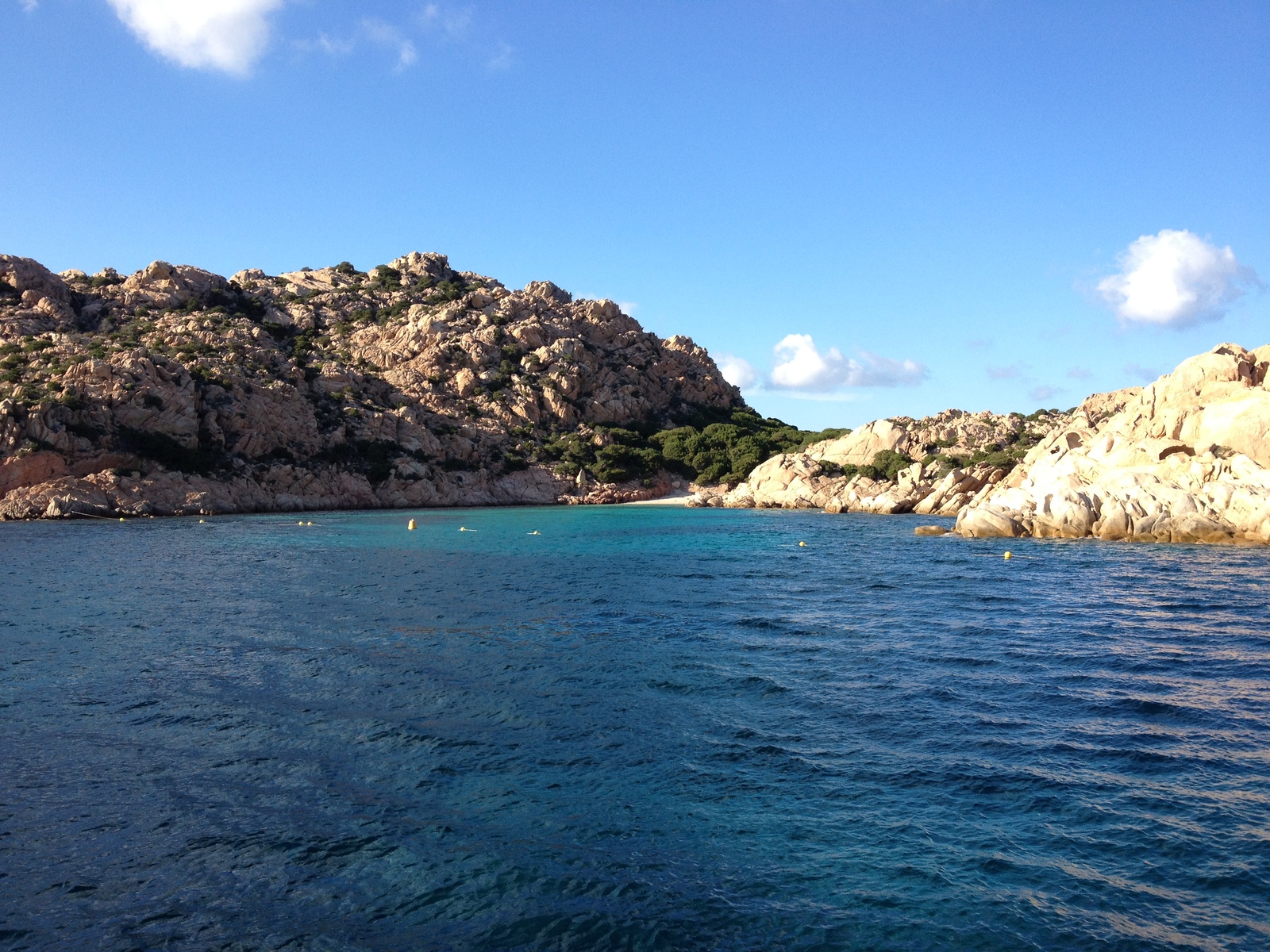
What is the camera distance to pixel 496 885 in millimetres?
7352

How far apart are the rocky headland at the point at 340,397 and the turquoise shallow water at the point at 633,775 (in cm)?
5097

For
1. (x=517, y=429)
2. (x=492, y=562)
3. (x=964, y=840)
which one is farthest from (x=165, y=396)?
(x=964, y=840)

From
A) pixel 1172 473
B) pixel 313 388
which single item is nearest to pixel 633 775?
pixel 1172 473

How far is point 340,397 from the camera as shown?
92.9m

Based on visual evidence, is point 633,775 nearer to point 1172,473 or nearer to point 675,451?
point 1172,473

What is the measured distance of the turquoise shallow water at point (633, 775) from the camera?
22.6 feet

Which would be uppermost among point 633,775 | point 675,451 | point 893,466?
point 675,451

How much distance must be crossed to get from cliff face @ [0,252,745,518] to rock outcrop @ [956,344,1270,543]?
5376cm

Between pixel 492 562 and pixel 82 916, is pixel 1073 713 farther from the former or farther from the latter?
pixel 492 562

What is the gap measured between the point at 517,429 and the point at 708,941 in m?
95.6

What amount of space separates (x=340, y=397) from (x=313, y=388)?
10.3 ft

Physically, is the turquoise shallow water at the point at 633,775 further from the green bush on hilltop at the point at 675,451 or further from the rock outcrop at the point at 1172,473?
the green bush on hilltop at the point at 675,451

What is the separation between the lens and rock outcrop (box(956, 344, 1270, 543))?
126 ft

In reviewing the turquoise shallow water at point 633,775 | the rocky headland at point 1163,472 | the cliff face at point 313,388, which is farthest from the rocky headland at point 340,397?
the turquoise shallow water at point 633,775
